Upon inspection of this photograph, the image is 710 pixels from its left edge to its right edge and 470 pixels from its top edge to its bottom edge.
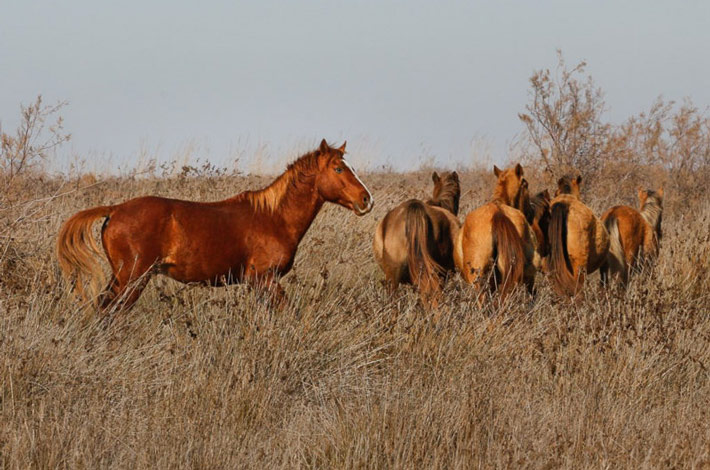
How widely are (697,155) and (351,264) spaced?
13688mm

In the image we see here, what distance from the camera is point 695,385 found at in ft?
19.0

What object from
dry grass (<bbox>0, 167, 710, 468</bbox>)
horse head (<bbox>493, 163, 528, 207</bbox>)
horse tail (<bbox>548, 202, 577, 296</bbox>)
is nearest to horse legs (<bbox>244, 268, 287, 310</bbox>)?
dry grass (<bbox>0, 167, 710, 468</bbox>)

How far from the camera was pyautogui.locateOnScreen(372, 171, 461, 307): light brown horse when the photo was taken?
7.60 metres

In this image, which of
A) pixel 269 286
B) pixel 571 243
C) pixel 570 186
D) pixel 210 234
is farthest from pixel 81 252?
pixel 570 186

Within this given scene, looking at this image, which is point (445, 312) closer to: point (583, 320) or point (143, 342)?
point (583, 320)

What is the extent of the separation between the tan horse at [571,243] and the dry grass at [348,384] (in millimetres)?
227

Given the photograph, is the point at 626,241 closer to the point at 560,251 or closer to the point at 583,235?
the point at 583,235

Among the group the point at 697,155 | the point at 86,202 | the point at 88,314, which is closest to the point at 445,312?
the point at 88,314

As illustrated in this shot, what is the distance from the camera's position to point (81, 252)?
667 centimetres

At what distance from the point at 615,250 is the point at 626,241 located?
1.05 feet

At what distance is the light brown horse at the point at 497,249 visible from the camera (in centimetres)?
711

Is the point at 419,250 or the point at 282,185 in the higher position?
the point at 282,185

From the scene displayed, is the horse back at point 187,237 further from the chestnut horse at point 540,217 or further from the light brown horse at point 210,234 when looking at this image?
the chestnut horse at point 540,217

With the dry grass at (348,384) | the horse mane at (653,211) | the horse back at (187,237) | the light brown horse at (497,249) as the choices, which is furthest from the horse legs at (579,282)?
the horse back at (187,237)
